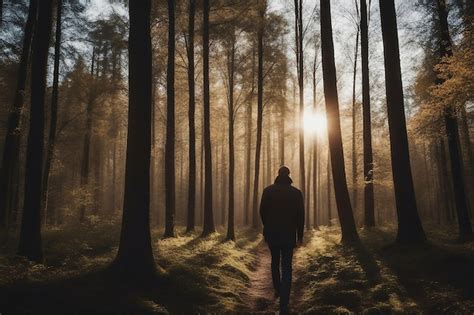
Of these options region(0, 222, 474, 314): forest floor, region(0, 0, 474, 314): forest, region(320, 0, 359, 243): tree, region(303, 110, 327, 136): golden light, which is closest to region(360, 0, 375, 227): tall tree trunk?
region(0, 0, 474, 314): forest

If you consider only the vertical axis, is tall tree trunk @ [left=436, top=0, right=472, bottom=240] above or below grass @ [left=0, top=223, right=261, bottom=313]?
above

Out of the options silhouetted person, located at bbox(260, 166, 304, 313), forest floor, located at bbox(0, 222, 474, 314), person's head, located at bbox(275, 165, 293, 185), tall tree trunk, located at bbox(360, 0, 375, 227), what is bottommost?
forest floor, located at bbox(0, 222, 474, 314)

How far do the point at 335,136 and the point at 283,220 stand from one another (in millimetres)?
7530

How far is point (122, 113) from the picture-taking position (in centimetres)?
2727

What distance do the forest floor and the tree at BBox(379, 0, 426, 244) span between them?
610mm

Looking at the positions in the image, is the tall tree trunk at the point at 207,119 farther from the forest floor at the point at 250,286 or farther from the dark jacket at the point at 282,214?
the dark jacket at the point at 282,214

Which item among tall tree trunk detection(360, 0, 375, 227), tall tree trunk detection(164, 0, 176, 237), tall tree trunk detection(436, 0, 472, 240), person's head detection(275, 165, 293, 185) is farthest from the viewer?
tall tree trunk detection(360, 0, 375, 227)

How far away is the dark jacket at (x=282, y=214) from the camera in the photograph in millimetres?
6242

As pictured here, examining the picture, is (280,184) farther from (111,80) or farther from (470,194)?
(470,194)

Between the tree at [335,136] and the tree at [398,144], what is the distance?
2.18 m

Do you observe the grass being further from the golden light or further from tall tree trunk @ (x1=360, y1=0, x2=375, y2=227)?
the golden light

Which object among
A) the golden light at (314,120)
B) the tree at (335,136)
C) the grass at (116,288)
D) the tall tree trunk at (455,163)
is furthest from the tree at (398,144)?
the golden light at (314,120)

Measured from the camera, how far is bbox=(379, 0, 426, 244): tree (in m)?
10.0

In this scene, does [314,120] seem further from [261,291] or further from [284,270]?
[284,270]
